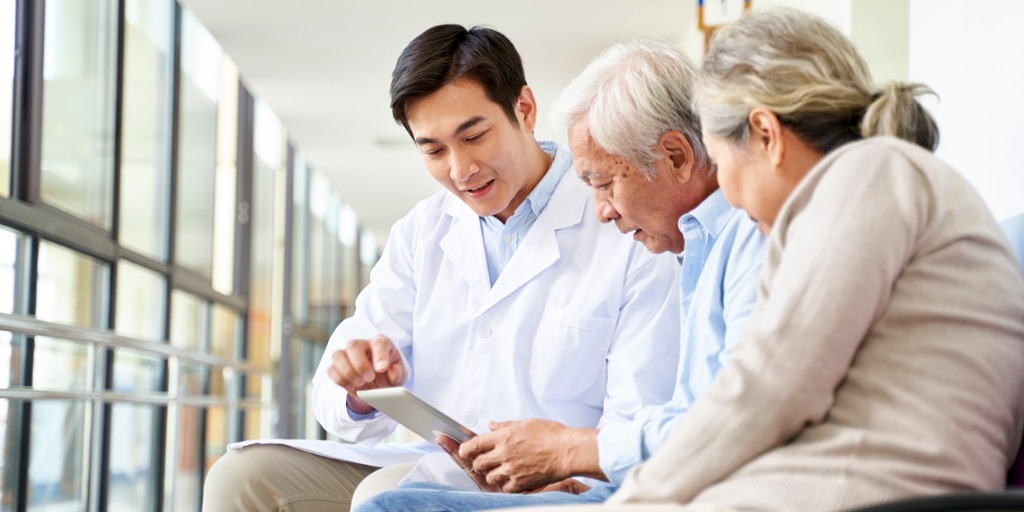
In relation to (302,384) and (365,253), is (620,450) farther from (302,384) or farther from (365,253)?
(365,253)

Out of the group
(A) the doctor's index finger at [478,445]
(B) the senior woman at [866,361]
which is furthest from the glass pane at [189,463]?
(B) the senior woman at [866,361]

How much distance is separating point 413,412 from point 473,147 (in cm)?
74

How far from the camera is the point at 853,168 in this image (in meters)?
1.15

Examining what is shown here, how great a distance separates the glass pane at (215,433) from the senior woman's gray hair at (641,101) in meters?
5.72

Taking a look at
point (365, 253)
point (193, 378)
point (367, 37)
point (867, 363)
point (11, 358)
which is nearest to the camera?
point (867, 363)

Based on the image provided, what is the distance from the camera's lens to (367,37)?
617cm

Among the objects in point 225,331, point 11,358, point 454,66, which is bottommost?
point 225,331

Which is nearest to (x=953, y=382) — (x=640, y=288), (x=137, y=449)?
(x=640, y=288)

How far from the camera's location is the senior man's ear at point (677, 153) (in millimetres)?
1890

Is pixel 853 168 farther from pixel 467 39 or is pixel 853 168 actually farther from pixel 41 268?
pixel 41 268

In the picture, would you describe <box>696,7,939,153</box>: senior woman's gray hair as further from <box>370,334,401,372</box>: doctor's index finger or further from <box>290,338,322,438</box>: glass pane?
<box>290,338,322,438</box>: glass pane

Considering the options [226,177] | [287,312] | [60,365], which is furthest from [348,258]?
[60,365]

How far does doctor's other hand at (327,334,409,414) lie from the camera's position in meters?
2.03

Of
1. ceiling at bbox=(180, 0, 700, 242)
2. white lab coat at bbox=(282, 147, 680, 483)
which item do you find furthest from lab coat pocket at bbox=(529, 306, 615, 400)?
ceiling at bbox=(180, 0, 700, 242)
